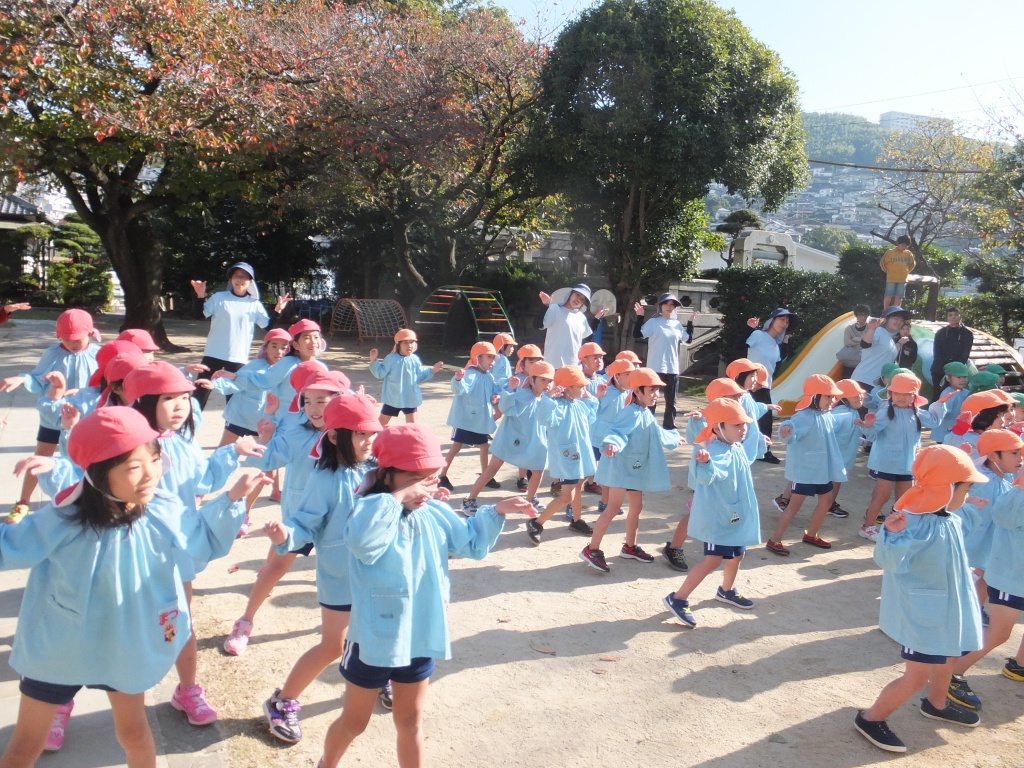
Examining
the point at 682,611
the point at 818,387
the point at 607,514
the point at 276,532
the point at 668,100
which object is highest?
the point at 668,100

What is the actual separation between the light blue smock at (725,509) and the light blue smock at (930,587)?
1219 millimetres

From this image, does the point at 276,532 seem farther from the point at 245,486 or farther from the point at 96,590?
the point at 96,590

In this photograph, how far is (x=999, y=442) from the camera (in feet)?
14.7

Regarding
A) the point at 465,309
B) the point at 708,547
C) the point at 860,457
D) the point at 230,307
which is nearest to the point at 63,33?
the point at 230,307

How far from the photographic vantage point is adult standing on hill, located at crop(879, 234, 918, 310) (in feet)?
36.0

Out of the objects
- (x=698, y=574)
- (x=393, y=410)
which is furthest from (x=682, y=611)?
(x=393, y=410)

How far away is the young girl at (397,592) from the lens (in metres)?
2.93

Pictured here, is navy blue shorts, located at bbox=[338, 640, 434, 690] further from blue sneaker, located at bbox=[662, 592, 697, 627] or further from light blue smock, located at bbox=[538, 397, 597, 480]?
light blue smock, located at bbox=[538, 397, 597, 480]

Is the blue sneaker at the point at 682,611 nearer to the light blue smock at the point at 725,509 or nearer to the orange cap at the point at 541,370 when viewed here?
the light blue smock at the point at 725,509

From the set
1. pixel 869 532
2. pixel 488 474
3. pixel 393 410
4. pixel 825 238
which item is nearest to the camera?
pixel 488 474

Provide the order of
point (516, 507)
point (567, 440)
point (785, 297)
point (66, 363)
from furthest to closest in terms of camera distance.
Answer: point (785, 297), point (567, 440), point (66, 363), point (516, 507)

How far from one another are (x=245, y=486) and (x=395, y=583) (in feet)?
2.08

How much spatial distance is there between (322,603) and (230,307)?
4.83 meters

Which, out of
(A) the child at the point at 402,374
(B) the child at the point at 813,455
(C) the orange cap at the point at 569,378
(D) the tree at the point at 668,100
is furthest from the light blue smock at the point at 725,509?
(D) the tree at the point at 668,100
